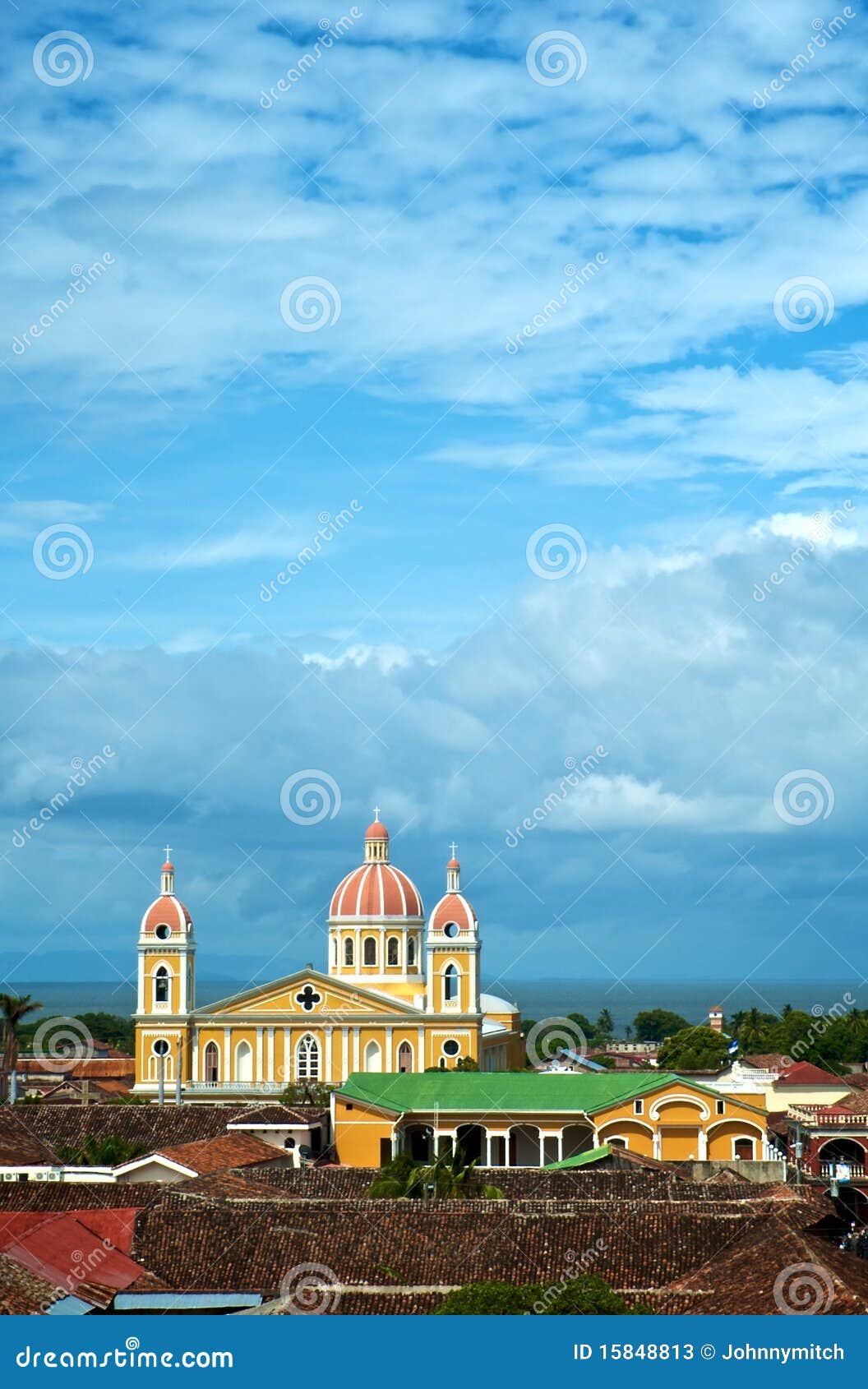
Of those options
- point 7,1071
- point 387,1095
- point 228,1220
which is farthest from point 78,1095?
point 228,1220

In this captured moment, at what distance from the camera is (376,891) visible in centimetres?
7150

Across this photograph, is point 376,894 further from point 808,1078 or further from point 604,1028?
point 604,1028

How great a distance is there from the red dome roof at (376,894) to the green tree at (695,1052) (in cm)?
1799

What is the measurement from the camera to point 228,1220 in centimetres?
3073

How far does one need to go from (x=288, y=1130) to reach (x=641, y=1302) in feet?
82.4

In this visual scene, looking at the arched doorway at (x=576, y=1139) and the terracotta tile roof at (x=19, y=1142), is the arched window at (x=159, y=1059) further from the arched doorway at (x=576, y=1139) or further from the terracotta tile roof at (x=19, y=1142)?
the arched doorway at (x=576, y=1139)

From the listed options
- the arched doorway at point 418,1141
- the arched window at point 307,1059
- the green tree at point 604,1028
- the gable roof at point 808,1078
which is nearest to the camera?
the arched doorway at point 418,1141

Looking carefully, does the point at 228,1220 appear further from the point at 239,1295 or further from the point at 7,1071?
the point at 7,1071

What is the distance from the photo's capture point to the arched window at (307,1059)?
223 feet

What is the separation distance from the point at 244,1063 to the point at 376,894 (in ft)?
26.4

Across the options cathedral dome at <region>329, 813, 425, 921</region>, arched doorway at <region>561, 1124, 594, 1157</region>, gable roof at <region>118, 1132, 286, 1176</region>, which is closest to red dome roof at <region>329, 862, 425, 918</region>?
cathedral dome at <region>329, 813, 425, 921</region>

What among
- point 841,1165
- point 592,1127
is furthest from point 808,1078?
point 841,1165

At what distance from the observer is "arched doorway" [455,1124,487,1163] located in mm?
53094

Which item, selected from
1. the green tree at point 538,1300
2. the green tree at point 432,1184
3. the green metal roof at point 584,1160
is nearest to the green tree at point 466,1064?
the green metal roof at point 584,1160
